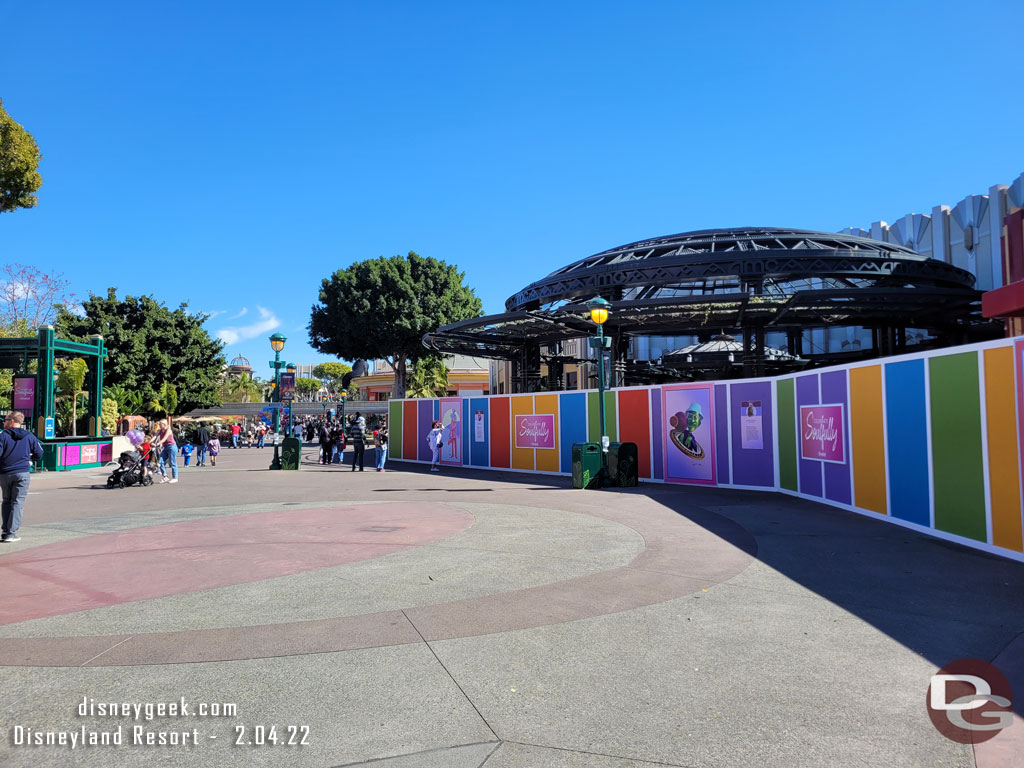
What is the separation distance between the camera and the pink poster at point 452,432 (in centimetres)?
2388

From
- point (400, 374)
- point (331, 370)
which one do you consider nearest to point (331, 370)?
point (331, 370)

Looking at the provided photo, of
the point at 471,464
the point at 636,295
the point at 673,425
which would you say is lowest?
the point at 471,464

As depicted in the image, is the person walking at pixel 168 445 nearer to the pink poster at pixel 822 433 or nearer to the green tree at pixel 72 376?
the pink poster at pixel 822 433

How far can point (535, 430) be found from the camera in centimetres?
2098

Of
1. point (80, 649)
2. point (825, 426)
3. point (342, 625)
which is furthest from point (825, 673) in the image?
point (825, 426)

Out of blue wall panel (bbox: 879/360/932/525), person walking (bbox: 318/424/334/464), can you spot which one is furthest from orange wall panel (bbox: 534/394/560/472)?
blue wall panel (bbox: 879/360/932/525)

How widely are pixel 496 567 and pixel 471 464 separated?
629 inches

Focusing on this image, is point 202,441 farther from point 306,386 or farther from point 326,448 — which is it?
point 306,386

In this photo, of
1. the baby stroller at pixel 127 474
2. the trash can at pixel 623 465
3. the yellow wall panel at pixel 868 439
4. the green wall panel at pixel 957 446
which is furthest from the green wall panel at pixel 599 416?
the baby stroller at pixel 127 474

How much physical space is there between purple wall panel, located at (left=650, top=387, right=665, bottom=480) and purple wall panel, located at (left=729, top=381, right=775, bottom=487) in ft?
7.07

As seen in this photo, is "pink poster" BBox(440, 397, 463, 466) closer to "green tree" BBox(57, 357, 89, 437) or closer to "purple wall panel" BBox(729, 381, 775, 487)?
"purple wall panel" BBox(729, 381, 775, 487)

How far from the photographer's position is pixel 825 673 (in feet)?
14.3

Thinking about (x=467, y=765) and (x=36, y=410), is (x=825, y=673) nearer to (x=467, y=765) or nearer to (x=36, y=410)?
(x=467, y=765)

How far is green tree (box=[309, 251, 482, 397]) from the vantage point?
4750 cm
